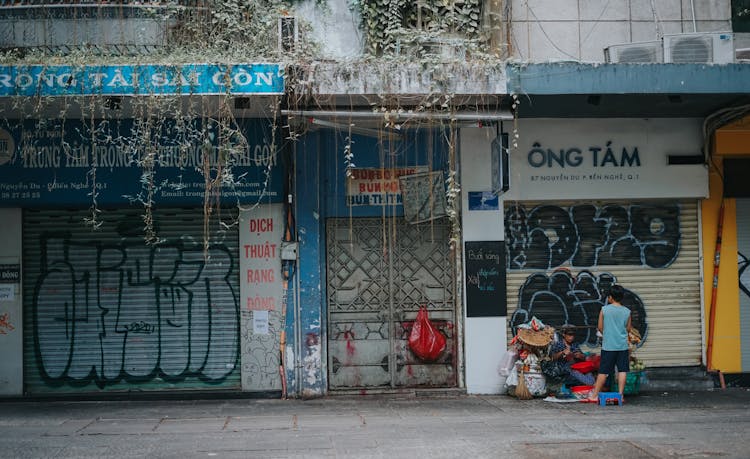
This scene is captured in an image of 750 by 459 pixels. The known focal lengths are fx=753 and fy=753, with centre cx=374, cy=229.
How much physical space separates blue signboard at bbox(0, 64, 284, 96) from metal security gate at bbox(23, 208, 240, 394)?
6.89ft

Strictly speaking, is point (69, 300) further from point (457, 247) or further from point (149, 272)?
point (457, 247)

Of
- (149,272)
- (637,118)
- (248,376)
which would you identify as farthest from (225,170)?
(637,118)

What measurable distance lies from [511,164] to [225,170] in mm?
4176

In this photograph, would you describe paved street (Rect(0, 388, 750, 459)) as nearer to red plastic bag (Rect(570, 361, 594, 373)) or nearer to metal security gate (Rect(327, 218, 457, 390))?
metal security gate (Rect(327, 218, 457, 390))

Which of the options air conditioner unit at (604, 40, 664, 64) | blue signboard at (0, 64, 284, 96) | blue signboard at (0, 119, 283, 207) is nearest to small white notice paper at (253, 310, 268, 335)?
blue signboard at (0, 119, 283, 207)

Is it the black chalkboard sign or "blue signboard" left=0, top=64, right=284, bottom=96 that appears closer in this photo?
"blue signboard" left=0, top=64, right=284, bottom=96

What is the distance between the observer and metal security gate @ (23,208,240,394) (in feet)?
35.3

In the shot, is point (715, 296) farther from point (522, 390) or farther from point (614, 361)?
point (522, 390)

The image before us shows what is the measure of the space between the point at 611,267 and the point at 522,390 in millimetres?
2399

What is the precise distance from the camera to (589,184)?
36.7 ft

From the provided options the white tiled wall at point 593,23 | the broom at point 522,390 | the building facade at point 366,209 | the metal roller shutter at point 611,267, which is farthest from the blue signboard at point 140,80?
the broom at point 522,390

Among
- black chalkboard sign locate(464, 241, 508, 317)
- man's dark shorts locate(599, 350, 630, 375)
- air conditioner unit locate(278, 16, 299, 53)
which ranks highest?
air conditioner unit locate(278, 16, 299, 53)

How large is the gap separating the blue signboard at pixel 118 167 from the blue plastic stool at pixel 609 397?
17.0 feet

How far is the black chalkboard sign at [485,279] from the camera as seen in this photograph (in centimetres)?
1096
